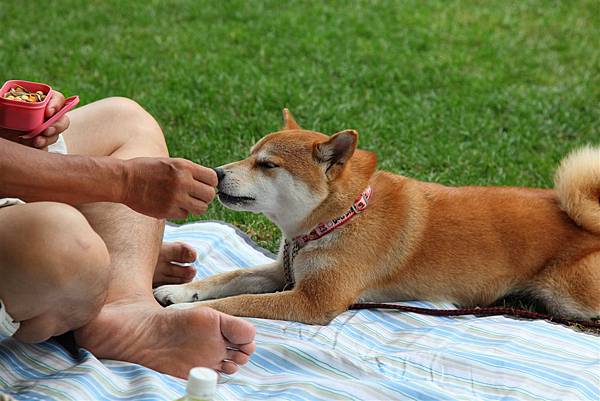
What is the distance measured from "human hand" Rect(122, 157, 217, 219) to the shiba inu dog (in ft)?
2.01

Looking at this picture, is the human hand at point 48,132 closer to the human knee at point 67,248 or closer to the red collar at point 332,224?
the human knee at point 67,248

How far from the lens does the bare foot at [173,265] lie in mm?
3148

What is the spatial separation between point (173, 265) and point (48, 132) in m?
0.84

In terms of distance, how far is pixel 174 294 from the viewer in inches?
121

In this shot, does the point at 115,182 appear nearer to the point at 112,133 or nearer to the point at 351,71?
the point at 112,133

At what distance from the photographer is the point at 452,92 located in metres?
5.72

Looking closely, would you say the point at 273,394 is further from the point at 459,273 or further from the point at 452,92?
the point at 452,92

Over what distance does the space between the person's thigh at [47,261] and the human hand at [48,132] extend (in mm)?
385

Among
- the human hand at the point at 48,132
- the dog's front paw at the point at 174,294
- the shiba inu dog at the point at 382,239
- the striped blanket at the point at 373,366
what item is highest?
the human hand at the point at 48,132

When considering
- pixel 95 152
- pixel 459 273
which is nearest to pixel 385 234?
pixel 459 273

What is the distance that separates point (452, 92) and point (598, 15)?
2.53 m

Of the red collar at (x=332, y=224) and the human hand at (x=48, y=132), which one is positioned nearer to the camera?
the human hand at (x=48, y=132)

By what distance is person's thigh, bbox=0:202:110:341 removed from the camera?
2.09 m

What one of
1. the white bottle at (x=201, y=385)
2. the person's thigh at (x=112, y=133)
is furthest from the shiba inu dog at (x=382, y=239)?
the white bottle at (x=201, y=385)
